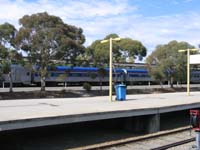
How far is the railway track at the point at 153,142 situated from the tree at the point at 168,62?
92.1ft

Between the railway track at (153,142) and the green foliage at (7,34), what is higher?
the green foliage at (7,34)

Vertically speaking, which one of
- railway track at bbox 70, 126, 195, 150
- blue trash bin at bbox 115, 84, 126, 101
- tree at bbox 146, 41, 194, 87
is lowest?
railway track at bbox 70, 126, 195, 150

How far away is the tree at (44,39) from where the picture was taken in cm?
3316

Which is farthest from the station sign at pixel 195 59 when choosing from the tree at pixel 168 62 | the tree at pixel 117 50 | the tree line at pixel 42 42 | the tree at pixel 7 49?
the tree at pixel 7 49

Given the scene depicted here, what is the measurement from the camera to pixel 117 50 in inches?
1976

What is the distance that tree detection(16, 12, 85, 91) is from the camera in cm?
3316

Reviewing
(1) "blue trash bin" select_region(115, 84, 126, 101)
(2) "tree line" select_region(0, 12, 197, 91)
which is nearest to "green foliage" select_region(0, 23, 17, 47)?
(2) "tree line" select_region(0, 12, 197, 91)

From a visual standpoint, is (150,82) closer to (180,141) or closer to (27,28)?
(27,28)

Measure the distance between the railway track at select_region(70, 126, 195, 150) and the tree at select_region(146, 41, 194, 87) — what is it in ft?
92.1

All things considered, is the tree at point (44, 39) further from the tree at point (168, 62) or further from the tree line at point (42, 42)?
the tree at point (168, 62)

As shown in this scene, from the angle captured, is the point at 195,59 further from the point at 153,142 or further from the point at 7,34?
the point at 153,142

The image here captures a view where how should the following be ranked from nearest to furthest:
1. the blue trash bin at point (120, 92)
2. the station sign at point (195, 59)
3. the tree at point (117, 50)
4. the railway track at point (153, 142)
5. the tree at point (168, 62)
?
the railway track at point (153, 142)
the blue trash bin at point (120, 92)
the station sign at point (195, 59)
the tree at point (117, 50)
the tree at point (168, 62)

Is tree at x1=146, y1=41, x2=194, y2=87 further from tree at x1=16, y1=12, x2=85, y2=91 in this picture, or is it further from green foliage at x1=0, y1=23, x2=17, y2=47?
green foliage at x1=0, y1=23, x2=17, y2=47

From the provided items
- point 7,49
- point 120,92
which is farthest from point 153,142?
point 7,49
